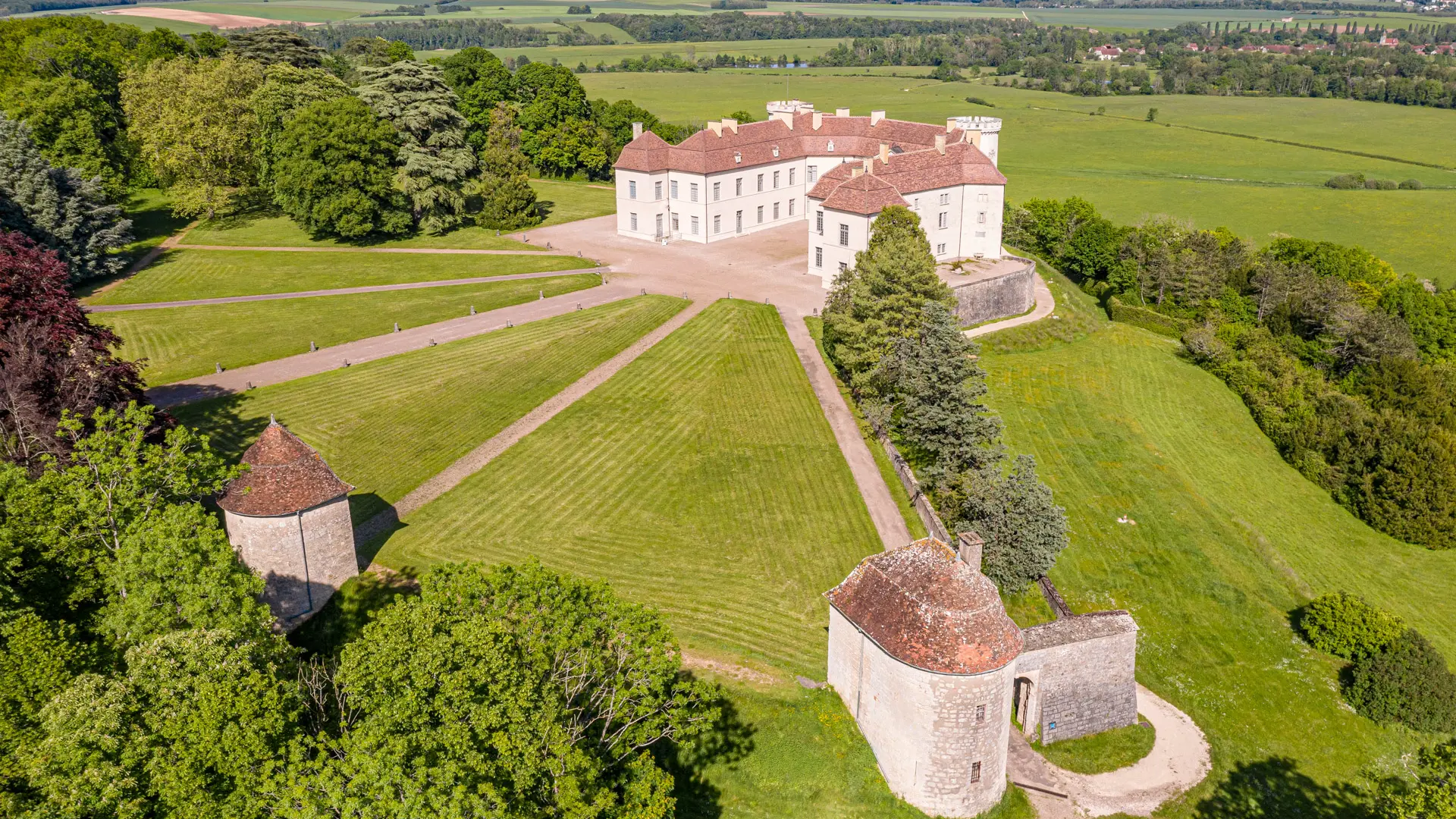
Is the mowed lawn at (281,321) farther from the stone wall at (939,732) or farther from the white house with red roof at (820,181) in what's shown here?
the stone wall at (939,732)

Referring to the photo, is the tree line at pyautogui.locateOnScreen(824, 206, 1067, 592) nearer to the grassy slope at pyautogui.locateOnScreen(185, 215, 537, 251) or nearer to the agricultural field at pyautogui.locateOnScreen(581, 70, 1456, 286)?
the grassy slope at pyautogui.locateOnScreen(185, 215, 537, 251)

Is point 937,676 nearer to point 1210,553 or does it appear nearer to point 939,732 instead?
point 939,732

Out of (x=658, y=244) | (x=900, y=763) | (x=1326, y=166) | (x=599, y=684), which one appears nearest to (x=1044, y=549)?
(x=900, y=763)

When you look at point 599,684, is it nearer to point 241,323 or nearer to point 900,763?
point 900,763

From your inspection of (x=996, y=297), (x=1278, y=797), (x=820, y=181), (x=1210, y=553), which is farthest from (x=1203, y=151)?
(x=1278, y=797)

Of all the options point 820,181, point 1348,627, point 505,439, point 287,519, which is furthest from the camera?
point 820,181

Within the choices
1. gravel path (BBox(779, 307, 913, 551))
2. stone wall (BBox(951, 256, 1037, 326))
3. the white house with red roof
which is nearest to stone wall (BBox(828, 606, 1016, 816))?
→ gravel path (BBox(779, 307, 913, 551))

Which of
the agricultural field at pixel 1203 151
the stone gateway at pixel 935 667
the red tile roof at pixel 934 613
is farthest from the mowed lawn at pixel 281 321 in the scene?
the agricultural field at pixel 1203 151
